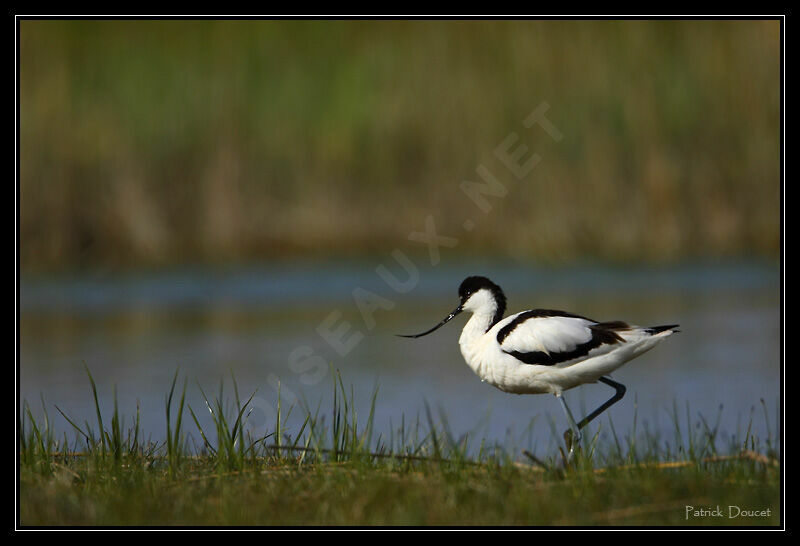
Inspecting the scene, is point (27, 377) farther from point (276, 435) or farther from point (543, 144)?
point (543, 144)

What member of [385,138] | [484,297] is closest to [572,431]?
[484,297]

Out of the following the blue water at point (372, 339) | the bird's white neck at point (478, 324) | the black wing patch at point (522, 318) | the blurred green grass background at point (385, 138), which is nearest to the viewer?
the black wing patch at point (522, 318)

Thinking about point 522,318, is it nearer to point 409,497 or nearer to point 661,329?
point 661,329

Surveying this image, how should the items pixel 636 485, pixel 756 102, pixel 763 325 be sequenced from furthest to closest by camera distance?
pixel 756 102
pixel 763 325
pixel 636 485

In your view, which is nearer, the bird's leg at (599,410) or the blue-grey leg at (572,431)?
the blue-grey leg at (572,431)

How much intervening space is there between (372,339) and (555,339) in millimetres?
4234

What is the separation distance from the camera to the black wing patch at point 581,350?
5305 mm

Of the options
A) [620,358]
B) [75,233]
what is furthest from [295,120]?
[620,358]

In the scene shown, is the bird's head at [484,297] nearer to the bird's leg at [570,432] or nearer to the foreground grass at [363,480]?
the bird's leg at [570,432]

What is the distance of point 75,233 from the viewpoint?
10.6 meters

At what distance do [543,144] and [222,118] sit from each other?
152 inches

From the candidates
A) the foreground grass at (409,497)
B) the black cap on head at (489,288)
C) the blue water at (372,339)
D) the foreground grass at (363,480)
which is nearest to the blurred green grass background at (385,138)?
the blue water at (372,339)

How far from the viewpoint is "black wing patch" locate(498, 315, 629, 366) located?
530 cm

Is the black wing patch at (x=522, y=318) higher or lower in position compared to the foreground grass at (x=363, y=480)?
higher
